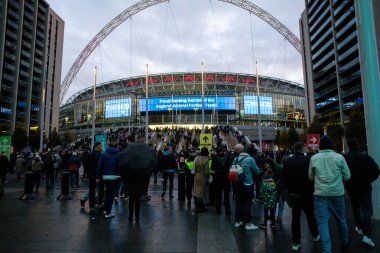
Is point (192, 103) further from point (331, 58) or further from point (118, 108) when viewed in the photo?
point (331, 58)

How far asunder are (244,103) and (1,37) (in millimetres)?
67949

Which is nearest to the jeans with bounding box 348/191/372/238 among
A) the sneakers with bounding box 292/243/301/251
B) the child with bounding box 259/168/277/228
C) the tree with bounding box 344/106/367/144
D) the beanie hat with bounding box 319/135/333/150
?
the sneakers with bounding box 292/243/301/251

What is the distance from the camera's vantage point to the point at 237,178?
6.63 m

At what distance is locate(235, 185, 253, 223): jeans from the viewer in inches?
261

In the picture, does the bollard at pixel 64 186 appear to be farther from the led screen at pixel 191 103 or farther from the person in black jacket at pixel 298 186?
the led screen at pixel 191 103

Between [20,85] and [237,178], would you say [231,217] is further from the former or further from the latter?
[20,85]

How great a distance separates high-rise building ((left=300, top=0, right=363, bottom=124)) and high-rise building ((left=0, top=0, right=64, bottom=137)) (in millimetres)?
71788

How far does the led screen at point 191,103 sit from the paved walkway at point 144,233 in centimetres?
7844

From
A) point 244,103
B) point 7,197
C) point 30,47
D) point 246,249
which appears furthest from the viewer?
point 244,103

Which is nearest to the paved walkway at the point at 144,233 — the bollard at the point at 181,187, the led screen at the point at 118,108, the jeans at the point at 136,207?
the jeans at the point at 136,207

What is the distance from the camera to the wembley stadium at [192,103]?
87.9 m

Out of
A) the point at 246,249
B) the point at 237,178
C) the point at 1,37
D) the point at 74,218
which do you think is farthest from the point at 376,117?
the point at 1,37

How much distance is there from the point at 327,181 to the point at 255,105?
8812 centimetres

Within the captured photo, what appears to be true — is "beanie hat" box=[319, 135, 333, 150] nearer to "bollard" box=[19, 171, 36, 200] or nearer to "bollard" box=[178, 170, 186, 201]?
"bollard" box=[178, 170, 186, 201]
